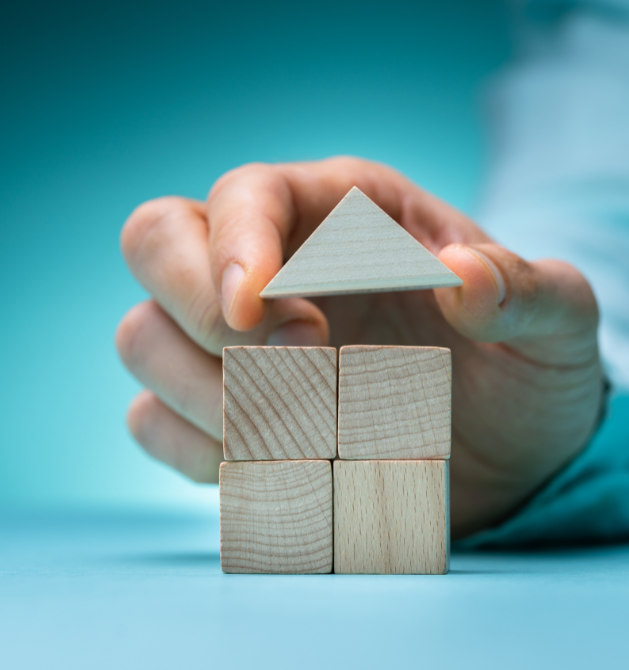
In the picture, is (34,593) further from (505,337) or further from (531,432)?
(531,432)

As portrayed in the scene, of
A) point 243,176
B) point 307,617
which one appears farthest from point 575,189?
point 307,617

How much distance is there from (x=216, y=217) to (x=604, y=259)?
1.59 m

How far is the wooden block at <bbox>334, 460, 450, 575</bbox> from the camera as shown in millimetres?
873

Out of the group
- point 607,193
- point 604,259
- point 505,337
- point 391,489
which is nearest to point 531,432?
point 505,337

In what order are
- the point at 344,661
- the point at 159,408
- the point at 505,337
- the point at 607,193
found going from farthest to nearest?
the point at 607,193
the point at 159,408
the point at 505,337
the point at 344,661

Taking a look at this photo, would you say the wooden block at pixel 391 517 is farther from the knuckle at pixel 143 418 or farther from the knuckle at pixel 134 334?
the knuckle at pixel 143 418

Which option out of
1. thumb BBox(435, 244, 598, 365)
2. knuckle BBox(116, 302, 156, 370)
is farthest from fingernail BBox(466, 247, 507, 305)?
knuckle BBox(116, 302, 156, 370)

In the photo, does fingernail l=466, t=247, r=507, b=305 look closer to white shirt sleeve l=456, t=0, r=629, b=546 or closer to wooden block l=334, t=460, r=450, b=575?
wooden block l=334, t=460, r=450, b=575

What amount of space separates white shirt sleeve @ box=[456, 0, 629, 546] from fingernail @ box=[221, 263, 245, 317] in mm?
836

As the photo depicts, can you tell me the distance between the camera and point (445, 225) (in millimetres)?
1510

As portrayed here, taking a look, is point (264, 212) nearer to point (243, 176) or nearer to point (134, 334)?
point (243, 176)

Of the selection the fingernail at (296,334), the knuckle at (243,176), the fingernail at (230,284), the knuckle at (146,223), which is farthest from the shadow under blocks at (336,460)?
the knuckle at (146,223)

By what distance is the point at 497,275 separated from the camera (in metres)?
1.02

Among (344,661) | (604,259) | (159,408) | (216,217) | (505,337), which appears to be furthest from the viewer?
(604,259)
